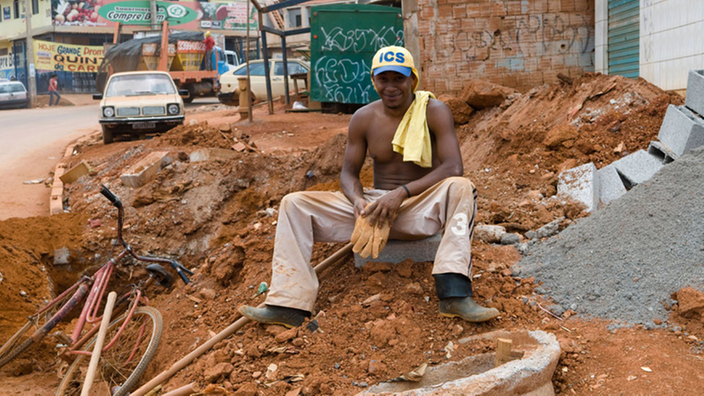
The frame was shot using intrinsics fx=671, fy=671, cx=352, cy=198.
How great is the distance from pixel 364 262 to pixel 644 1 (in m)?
7.35

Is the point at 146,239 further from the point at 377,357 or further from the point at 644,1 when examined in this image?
the point at 644,1

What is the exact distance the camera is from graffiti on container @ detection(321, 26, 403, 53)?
50.8ft

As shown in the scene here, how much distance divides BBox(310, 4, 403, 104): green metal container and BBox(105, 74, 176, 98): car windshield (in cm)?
342

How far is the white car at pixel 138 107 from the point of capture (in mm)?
13969

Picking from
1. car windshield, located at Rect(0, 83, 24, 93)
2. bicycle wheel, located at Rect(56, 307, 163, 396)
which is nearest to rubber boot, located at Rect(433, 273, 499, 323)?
bicycle wheel, located at Rect(56, 307, 163, 396)

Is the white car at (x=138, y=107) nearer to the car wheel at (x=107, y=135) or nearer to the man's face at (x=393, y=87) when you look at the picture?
the car wheel at (x=107, y=135)

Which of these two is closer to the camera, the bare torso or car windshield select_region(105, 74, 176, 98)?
the bare torso

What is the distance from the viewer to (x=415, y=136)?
4.09 meters

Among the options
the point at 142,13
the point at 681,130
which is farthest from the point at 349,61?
the point at 142,13

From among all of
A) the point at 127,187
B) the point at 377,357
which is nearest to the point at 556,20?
the point at 127,187

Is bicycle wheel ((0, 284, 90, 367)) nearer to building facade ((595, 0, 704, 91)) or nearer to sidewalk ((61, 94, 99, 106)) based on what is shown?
building facade ((595, 0, 704, 91))

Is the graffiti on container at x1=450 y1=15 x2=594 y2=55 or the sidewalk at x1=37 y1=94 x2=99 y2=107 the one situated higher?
the graffiti on container at x1=450 y1=15 x2=594 y2=55

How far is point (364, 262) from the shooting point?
14.1 ft

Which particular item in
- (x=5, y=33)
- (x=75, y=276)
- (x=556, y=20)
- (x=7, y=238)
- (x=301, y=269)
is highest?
(x=5, y=33)
